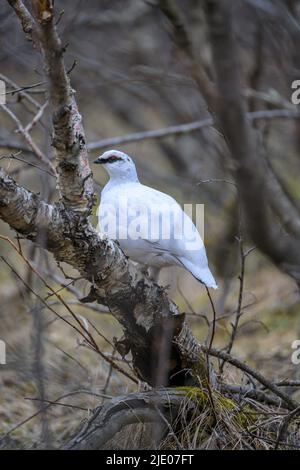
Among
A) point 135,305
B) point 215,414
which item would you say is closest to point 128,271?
point 135,305

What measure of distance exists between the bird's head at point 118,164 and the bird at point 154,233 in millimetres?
393

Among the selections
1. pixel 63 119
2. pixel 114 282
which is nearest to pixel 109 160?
pixel 114 282

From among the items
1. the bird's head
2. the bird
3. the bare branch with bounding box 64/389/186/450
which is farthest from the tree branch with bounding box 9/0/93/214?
the bird's head

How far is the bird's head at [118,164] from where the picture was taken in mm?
4206

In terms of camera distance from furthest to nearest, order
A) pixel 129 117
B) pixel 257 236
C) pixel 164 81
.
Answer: pixel 129 117 → pixel 164 81 → pixel 257 236

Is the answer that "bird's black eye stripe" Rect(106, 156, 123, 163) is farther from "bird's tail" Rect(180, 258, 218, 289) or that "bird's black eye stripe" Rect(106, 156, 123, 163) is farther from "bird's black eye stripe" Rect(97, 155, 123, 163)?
"bird's tail" Rect(180, 258, 218, 289)

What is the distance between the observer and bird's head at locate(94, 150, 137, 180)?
13.8 ft

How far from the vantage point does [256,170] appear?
6.54 feet

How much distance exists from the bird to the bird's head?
39 cm

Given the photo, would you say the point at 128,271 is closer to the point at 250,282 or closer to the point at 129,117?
the point at 250,282

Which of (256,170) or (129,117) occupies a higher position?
(129,117)

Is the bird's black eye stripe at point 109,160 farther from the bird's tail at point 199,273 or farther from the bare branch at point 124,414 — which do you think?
the bare branch at point 124,414

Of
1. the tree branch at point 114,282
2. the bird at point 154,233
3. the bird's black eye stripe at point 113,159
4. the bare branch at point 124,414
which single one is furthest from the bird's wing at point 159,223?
the bare branch at point 124,414
